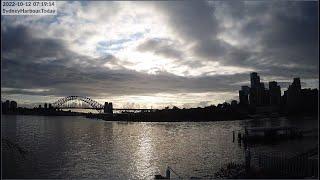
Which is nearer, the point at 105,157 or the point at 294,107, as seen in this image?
the point at 105,157

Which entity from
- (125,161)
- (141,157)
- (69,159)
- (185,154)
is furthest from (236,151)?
(69,159)

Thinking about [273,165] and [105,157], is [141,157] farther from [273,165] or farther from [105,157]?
[273,165]

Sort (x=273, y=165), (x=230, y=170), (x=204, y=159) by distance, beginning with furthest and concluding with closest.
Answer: (x=204, y=159) < (x=230, y=170) < (x=273, y=165)

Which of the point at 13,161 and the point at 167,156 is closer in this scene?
Answer: the point at 13,161

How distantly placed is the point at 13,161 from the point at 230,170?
12.4 m

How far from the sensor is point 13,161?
19.6 meters

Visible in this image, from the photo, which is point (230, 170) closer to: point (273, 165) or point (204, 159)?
point (273, 165)

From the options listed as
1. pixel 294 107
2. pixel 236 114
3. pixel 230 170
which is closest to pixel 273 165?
pixel 230 170

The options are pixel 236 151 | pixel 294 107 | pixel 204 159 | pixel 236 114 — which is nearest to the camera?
pixel 204 159

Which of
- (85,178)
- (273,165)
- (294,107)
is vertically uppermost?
(294,107)

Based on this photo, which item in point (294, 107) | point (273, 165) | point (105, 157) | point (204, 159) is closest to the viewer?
point (273, 165)

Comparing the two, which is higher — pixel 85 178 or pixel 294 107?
pixel 294 107

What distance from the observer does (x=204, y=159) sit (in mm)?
20266

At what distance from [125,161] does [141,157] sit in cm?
202
